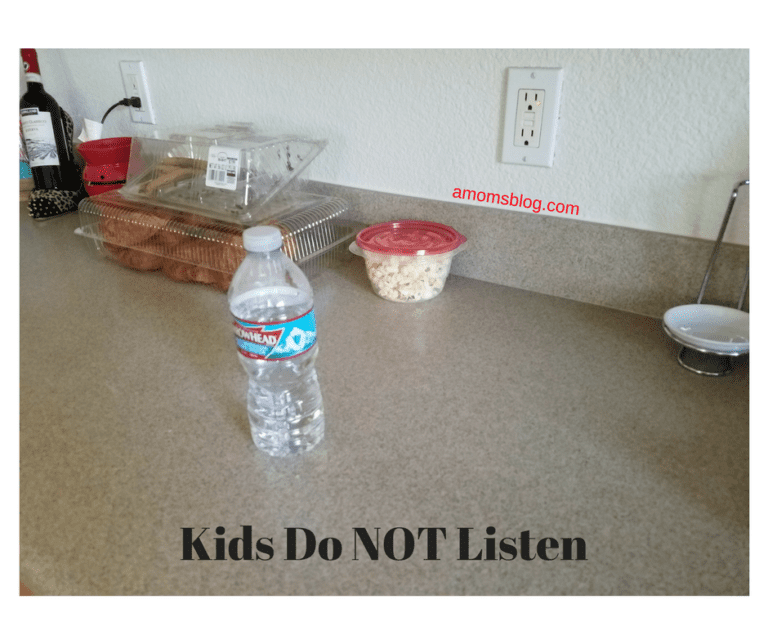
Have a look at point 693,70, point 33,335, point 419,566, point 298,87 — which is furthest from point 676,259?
point 33,335

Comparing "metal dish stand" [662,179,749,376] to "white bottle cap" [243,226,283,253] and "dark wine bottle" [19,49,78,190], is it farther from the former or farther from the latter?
"dark wine bottle" [19,49,78,190]

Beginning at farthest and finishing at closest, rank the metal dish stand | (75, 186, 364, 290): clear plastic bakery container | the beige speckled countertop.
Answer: (75, 186, 364, 290): clear plastic bakery container → the metal dish stand → the beige speckled countertop

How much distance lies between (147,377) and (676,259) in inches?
31.0

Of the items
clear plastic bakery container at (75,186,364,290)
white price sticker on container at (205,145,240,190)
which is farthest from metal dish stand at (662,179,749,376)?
white price sticker on container at (205,145,240,190)

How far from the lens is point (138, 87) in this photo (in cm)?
125

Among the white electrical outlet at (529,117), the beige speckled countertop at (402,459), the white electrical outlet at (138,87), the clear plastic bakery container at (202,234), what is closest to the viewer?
the beige speckled countertop at (402,459)

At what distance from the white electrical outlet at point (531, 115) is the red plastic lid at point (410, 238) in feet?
0.53

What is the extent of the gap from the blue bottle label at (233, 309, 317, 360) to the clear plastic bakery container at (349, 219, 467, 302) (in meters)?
0.35

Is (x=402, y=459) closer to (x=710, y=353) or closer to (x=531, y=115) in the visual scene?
(x=710, y=353)

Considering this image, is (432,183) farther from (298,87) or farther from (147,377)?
(147,377)

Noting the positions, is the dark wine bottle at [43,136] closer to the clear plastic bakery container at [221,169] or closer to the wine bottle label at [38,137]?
the wine bottle label at [38,137]

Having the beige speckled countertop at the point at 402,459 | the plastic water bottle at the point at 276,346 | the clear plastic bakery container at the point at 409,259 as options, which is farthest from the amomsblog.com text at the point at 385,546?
the clear plastic bakery container at the point at 409,259

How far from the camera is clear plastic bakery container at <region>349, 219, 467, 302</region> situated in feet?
2.87

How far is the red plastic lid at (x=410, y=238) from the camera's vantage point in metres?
0.87
